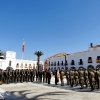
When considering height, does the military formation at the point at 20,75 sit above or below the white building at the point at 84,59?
below

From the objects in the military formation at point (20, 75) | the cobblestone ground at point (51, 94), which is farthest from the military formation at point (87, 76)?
the military formation at point (20, 75)

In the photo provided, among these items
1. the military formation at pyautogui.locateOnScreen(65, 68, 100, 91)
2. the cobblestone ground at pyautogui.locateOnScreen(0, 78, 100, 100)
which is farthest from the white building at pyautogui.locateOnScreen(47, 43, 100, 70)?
the cobblestone ground at pyautogui.locateOnScreen(0, 78, 100, 100)

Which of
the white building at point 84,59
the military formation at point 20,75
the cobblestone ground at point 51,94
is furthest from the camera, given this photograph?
the white building at point 84,59

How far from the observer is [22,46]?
1125 inches

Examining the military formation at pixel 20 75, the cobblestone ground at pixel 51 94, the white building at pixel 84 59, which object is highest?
the white building at pixel 84 59

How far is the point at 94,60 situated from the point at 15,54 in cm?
2868

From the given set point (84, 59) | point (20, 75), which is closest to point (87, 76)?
point (20, 75)

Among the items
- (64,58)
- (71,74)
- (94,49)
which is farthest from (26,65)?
(71,74)

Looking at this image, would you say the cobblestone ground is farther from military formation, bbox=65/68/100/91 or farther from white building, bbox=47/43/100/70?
white building, bbox=47/43/100/70

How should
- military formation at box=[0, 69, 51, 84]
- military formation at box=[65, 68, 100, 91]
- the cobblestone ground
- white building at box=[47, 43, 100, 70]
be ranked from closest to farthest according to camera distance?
the cobblestone ground → military formation at box=[65, 68, 100, 91] → military formation at box=[0, 69, 51, 84] → white building at box=[47, 43, 100, 70]

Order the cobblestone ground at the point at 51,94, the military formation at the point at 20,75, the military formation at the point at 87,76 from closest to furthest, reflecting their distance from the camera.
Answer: the cobblestone ground at the point at 51,94 → the military formation at the point at 87,76 → the military formation at the point at 20,75

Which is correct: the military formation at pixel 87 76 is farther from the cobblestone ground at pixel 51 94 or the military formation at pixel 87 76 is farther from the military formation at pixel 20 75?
the military formation at pixel 20 75

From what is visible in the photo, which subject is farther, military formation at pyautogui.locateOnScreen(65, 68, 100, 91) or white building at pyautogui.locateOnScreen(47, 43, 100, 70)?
white building at pyautogui.locateOnScreen(47, 43, 100, 70)

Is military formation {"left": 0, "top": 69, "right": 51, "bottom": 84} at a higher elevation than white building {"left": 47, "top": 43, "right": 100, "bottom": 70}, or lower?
lower
